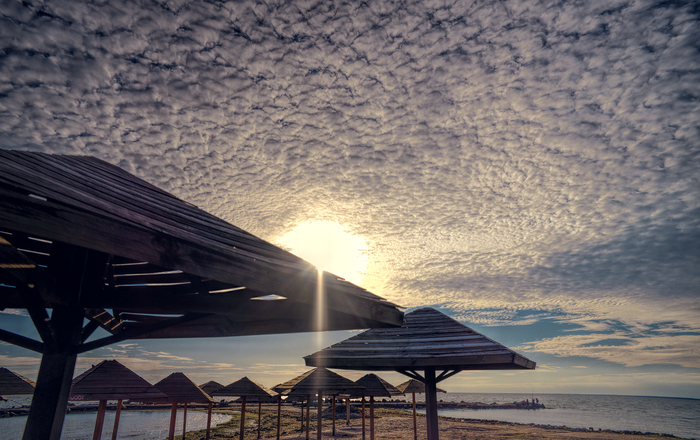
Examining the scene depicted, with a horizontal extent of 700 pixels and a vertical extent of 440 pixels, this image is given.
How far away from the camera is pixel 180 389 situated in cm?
1305

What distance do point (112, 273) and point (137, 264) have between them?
0.41 meters

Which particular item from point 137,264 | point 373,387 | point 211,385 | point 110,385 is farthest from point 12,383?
point 211,385

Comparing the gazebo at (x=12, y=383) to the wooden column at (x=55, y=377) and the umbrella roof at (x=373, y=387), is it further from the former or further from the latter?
the umbrella roof at (x=373, y=387)

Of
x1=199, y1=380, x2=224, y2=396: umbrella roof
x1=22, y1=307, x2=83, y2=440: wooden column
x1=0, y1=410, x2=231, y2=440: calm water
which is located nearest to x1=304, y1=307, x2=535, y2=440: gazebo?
x1=22, y1=307, x2=83, y2=440: wooden column

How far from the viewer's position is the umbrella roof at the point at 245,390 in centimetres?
1589

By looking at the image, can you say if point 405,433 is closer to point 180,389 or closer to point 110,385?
point 180,389

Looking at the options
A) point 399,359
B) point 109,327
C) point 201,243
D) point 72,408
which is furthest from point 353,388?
point 72,408

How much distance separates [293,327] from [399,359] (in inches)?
150

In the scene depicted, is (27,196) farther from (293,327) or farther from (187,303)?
(293,327)

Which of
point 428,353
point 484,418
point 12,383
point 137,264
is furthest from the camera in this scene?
point 484,418

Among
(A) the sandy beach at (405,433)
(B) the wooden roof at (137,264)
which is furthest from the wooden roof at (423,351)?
(A) the sandy beach at (405,433)

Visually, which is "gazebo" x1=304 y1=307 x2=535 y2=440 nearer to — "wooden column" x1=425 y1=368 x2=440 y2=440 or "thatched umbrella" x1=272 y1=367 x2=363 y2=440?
"wooden column" x1=425 y1=368 x2=440 y2=440

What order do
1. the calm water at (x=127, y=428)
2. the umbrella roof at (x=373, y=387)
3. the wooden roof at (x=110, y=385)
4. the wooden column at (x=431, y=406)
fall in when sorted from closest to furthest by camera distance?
the wooden column at (x=431, y=406), the wooden roof at (x=110, y=385), the umbrella roof at (x=373, y=387), the calm water at (x=127, y=428)

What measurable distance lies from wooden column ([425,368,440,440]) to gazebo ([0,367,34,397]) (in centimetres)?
1143
